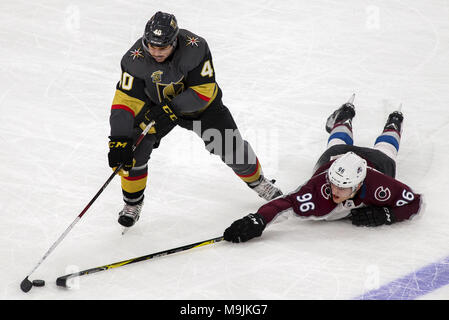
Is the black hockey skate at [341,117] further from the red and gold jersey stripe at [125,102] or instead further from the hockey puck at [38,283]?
the hockey puck at [38,283]

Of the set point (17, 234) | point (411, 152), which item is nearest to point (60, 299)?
point (17, 234)

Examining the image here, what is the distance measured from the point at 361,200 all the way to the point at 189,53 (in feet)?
4.50

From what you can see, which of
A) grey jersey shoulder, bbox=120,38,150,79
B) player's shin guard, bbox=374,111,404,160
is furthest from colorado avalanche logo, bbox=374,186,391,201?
grey jersey shoulder, bbox=120,38,150,79

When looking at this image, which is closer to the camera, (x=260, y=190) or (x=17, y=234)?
(x=17, y=234)

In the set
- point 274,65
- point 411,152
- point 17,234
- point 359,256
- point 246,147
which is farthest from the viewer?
point 274,65

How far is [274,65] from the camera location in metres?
6.77

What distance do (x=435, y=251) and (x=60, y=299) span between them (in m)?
2.13

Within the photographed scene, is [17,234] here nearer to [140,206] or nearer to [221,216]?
[140,206]

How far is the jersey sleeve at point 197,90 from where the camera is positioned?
4.09 meters

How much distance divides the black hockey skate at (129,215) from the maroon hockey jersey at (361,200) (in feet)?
2.61

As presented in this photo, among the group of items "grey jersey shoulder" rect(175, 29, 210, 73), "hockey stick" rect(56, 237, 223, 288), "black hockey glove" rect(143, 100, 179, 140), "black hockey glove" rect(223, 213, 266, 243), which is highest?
"grey jersey shoulder" rect(175, 29, 210, 73)

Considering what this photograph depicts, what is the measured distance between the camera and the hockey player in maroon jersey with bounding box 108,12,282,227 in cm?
402

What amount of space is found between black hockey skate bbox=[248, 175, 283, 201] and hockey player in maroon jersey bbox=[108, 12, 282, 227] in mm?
471

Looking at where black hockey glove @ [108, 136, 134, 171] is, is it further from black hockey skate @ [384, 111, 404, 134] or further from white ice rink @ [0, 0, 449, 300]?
black hockey skate @ [384, 111, 404, 134]
